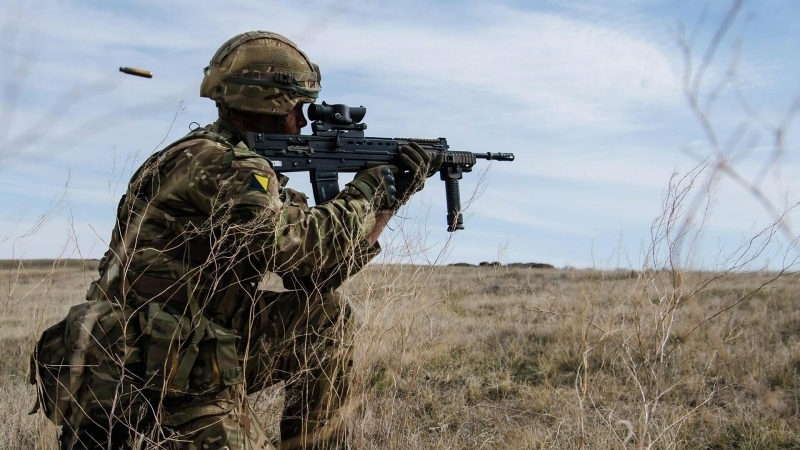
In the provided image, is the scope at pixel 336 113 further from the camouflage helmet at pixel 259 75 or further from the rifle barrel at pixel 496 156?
the rifle barrel at pixel 496 156

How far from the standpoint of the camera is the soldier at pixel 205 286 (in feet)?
10.0

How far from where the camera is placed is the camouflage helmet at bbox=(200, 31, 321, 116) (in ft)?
11.4

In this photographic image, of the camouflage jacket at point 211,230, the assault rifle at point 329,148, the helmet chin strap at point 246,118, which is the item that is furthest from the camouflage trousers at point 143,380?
the helmet chin strap at point 246,118

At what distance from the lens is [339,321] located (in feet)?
11.7

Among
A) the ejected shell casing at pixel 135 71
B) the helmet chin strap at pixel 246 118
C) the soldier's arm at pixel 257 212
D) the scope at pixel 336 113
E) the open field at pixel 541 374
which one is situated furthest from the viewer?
the scope at pixel 336 113

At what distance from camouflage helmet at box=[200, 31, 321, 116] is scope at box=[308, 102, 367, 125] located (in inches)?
6.8

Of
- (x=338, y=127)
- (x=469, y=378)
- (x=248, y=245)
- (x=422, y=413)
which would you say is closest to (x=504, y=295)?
(x=469, y=378)

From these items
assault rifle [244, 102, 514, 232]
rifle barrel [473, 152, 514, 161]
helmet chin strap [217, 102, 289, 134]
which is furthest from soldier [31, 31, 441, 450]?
rifle barrel [473, 152, 514, 161]

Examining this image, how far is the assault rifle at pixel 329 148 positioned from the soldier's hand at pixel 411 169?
0.06 m

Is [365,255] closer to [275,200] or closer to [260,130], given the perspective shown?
[275,200]

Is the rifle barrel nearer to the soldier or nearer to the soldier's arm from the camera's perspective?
the soldier

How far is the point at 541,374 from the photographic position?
18.2ft

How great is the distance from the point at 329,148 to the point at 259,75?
56cm

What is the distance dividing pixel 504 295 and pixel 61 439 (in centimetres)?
761
